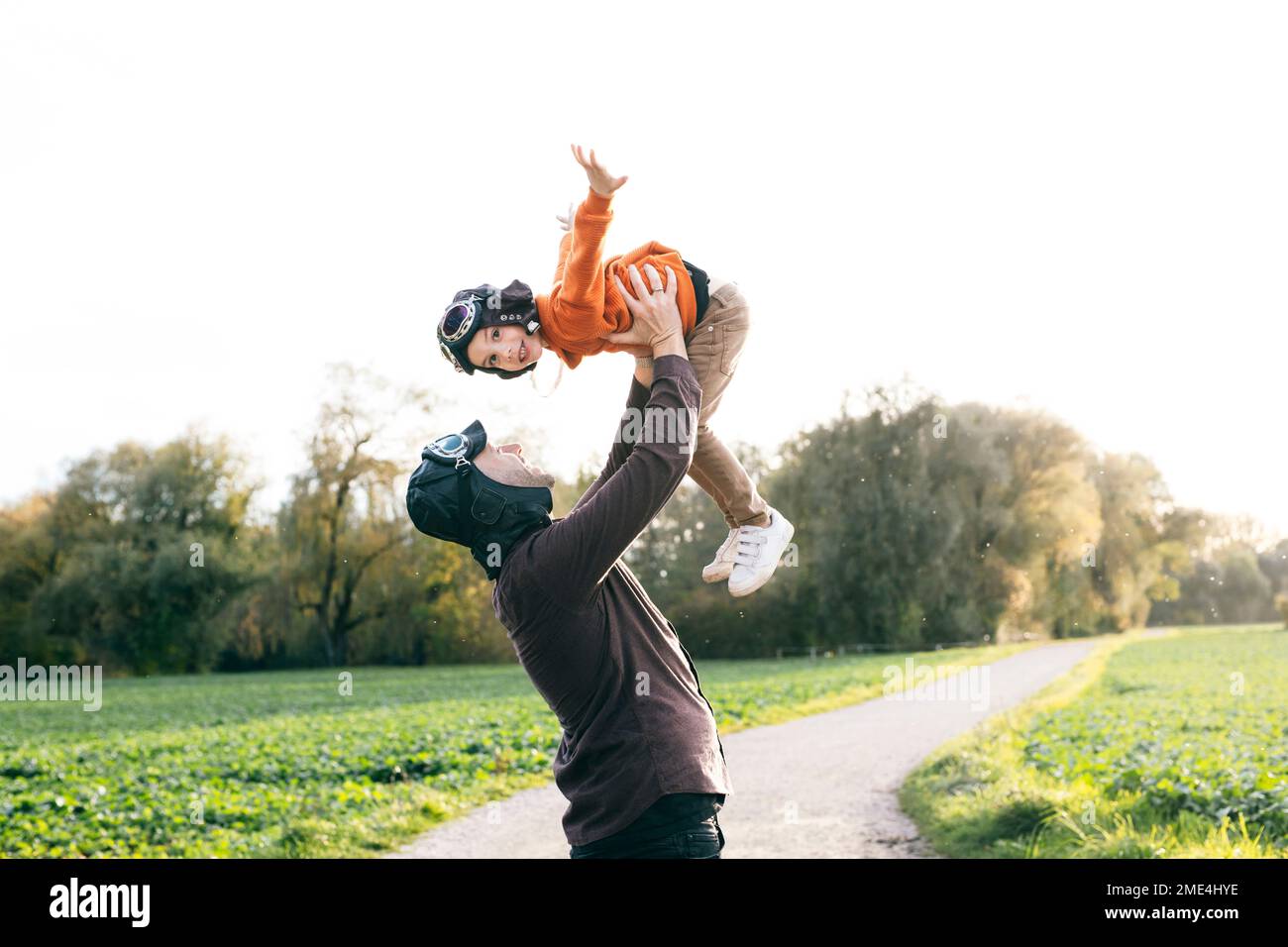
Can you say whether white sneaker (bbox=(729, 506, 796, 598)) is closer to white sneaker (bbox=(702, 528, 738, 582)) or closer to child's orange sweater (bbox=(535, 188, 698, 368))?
white sneaker (bbox=(702, 528, 738, 582))

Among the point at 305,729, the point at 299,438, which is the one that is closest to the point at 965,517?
the point at 299,438

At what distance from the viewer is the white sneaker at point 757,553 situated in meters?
3.01

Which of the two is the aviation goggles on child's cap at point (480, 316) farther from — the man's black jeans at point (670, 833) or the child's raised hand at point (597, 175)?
the man's black jeans at point (670, 833)

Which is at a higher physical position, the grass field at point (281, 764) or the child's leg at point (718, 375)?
the child's leg at point (718, 375)

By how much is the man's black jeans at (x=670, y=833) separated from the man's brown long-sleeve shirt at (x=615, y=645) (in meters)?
0.03

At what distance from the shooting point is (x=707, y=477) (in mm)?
3164

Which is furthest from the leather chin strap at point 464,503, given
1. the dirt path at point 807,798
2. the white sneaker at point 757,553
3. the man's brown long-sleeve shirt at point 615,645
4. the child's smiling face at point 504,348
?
the dirt path at point 807,798

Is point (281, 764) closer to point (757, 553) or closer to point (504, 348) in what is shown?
point (757, 553)

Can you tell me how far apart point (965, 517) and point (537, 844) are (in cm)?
3781

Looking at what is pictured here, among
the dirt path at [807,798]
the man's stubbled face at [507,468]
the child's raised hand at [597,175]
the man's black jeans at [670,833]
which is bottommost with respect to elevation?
the dirt path at [807,798]

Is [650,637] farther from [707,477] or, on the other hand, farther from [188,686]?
[188,686]

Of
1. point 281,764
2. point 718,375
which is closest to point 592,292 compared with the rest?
point 718,375

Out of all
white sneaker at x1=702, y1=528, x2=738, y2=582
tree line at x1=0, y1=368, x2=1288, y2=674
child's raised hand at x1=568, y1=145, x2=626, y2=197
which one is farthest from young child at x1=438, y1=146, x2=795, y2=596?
tree line at x1=0, y1=368, x2=1288, y2=674

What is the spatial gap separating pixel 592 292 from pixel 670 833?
1.22 metres
